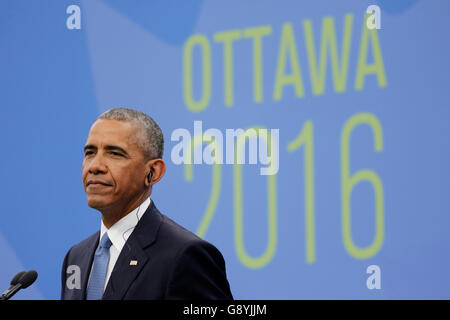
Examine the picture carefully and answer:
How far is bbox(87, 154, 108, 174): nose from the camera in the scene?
1.82 metres

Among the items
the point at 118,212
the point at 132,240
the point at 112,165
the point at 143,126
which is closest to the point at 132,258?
the point at 132,240

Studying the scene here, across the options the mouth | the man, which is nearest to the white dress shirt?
the man

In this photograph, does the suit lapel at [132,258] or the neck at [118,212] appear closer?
the suit lapel at [132,258]

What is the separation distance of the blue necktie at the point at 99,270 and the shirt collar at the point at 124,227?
2 centimetres

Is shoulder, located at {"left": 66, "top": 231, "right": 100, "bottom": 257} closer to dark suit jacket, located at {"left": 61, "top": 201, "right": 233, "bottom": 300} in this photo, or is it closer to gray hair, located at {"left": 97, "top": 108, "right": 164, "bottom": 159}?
dark suit jacket, located at {"left": 61, "top": 201, "right": 233, "bottom": 300}

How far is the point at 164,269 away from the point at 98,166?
38 cm

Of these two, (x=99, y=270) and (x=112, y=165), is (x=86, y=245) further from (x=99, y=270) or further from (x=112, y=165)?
(x=112, y=165)

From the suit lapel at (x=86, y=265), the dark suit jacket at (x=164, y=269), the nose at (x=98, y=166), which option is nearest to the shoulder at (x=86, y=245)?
the suit lapel at (x=86, y=265)

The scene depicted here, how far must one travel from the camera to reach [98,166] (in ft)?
5.98

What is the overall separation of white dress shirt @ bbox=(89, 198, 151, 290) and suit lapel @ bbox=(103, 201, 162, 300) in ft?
0.08

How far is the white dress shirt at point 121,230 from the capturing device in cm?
183

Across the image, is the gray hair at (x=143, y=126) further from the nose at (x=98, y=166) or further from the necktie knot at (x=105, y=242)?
the necktie knot at (x=105, y=242)

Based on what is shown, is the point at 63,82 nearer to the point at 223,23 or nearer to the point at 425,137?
the point at 223,23
